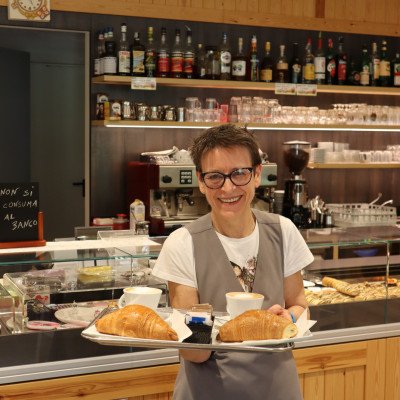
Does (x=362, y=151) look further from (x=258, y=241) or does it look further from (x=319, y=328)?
(x=258, y=241)

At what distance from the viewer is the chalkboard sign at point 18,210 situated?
102 inches

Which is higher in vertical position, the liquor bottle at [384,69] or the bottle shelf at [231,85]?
the liquor bottle at [384,69]

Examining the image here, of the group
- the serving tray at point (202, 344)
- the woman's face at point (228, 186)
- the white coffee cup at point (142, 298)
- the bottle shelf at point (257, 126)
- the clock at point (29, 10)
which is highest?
the clock at point (29, 10)

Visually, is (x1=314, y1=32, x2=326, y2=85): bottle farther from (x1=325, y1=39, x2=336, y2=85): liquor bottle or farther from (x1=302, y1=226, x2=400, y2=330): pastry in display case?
(x1=302, y1=226, x2=400, y2=330): pastry in display case

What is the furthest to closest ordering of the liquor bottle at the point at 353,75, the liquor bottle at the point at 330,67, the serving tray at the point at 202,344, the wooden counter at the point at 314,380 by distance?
1. the liquor bottle at the point at 353,75
2. the liquor bottle at the point at 330,67
3. the wooden counter at the point at 314,380
4. the serving tray at the point at 202,344

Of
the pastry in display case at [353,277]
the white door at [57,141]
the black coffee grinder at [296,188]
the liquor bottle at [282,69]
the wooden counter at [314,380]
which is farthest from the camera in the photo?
the white door at [57,141]

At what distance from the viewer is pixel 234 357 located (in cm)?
168

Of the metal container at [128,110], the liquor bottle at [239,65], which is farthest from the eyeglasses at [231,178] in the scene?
the liquor bottle at [239,65]

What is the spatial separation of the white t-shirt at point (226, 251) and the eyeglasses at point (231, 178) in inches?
6.4

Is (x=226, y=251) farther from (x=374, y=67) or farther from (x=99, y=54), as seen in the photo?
(x=374, y=67)

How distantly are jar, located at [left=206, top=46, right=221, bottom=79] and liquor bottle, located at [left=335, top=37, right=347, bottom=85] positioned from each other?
118 centimetres

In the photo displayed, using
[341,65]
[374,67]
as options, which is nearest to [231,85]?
[341,65]

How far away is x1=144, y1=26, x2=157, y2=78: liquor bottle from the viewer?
16.2ft

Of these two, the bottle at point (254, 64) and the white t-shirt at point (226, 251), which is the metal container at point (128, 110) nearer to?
the bottle at point (254, 64)
